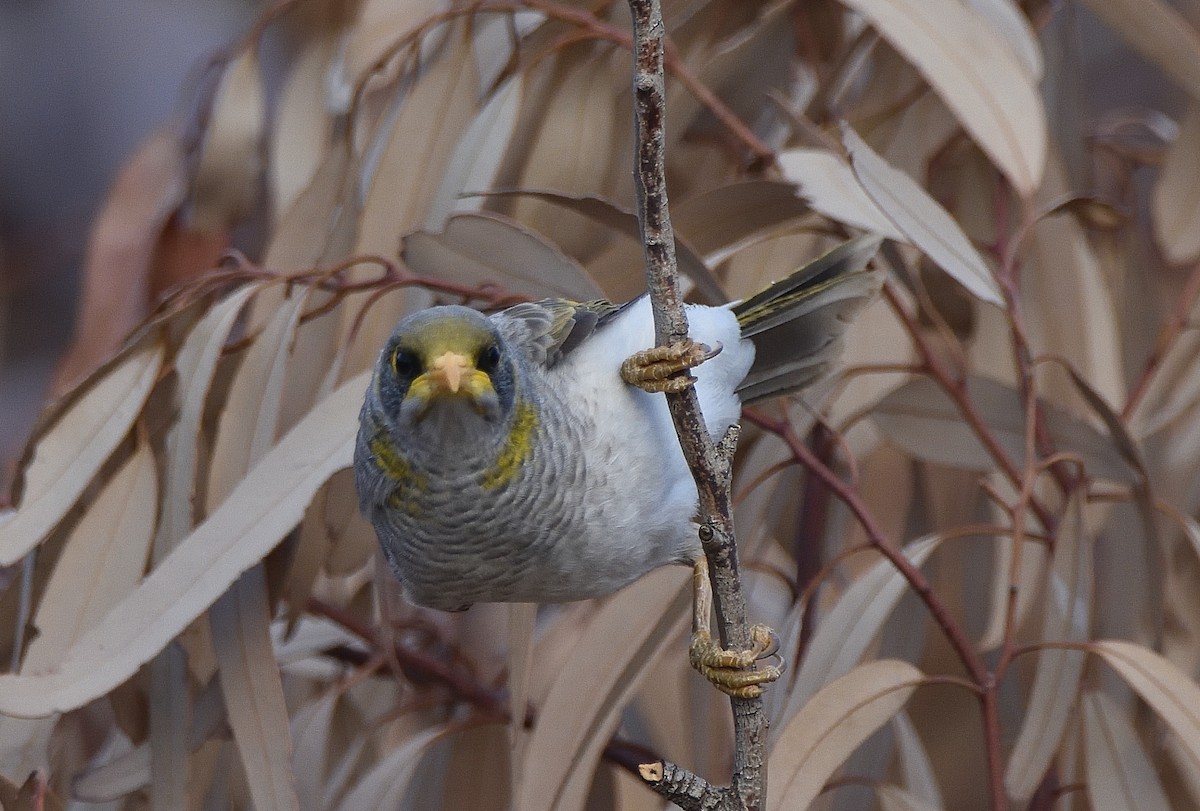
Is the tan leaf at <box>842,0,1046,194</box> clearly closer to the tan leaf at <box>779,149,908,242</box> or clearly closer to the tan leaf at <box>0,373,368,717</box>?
the tan leaf at <box>779,149,908,242</box>

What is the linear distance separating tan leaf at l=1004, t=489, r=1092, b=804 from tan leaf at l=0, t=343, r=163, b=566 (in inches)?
42.1

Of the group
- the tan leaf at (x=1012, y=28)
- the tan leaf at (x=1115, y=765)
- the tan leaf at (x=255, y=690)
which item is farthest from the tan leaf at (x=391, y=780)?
the tan leaf at (x=1012, y=28)

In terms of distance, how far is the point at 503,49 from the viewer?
2.02m

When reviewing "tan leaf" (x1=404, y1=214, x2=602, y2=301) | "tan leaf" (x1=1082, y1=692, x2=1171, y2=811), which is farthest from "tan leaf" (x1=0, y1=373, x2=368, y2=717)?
"tan leaf" (x1=1082, y1=692, x2=1171, y2=811)

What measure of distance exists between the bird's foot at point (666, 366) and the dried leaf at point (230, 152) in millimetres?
973

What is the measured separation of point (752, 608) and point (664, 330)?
1.14m

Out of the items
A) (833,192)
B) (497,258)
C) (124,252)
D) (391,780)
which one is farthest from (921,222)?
(124,252)

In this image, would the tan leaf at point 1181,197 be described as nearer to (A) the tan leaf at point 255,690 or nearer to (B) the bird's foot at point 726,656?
(B) the bird's foot at point 726,656

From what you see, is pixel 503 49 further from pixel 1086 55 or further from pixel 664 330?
pixel 1086 55

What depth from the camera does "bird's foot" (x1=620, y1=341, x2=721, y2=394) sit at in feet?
3.75

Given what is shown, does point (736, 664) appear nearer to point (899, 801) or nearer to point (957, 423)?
point (899, 801)

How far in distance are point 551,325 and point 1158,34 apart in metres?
0.98

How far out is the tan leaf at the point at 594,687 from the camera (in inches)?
55.7

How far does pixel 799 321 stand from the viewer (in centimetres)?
159
